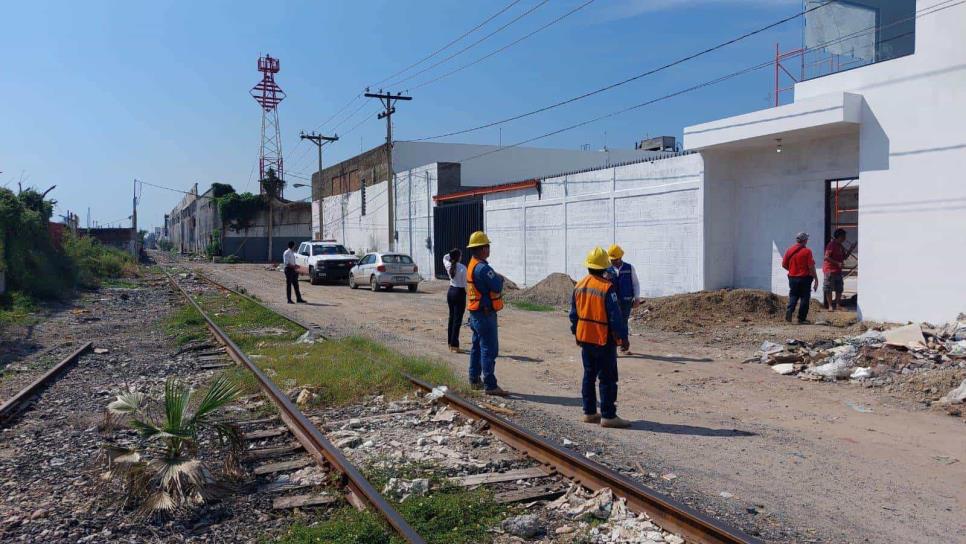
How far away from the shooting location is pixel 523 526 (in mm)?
4805

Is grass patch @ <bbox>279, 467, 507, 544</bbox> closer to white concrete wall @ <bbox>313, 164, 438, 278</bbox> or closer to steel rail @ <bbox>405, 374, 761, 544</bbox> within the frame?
steel rail @ <bbox>405, 374, 761, 544</bbox>

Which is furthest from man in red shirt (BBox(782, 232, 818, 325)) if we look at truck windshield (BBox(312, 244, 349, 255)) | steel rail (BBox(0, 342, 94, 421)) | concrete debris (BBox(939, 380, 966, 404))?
truck windshield (BBox(312, 244, 349, 255))

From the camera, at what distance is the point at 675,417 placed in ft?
26.3

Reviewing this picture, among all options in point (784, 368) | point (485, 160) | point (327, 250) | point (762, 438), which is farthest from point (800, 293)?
point (485, 160)

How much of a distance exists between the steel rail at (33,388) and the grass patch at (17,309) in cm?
528

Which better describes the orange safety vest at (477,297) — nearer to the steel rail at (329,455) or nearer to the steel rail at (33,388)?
the steel rail at (329,455)

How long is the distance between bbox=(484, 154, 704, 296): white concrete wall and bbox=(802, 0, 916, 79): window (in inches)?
141

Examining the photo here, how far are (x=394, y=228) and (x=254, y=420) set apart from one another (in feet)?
105

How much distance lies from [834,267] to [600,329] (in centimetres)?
950

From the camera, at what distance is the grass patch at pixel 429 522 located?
461 centimetres

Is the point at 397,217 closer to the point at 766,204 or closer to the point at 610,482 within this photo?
the point at 766,204

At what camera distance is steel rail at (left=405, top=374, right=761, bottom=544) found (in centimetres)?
454

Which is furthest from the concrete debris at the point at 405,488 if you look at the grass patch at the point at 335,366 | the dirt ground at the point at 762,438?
the grass patch at the point at 335,366

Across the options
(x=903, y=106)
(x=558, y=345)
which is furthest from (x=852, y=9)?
(x=558, y=345)
